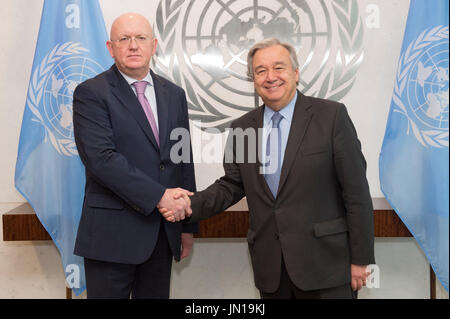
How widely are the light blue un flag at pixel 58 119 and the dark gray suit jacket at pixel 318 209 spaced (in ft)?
4.69

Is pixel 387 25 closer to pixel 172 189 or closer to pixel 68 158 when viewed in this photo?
pixel 172 189

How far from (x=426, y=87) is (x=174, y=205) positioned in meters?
1.64

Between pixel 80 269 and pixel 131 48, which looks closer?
pixel 131 48

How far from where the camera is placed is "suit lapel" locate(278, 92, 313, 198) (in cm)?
176

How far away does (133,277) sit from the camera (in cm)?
203

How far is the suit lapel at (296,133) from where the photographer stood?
1764 mm

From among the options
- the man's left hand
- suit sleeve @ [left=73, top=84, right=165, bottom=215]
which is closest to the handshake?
suit sleeve @ [left=73, top=84, right=165, bottom=215]

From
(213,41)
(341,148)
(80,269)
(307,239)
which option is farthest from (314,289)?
(213,41)

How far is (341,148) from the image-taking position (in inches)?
68.6

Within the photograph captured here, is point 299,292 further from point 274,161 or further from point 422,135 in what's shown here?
point 422,135

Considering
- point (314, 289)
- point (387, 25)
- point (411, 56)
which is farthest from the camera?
point (387, 25)

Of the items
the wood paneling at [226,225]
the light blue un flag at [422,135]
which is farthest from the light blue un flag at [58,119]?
the light blue un flag at [422,135]

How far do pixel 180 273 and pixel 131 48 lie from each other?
1801 millimetres

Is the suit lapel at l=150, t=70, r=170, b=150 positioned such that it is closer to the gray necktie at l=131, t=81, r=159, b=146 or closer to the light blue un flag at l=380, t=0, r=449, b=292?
the gray necktie at l=131, t=81, r=159, b=146
